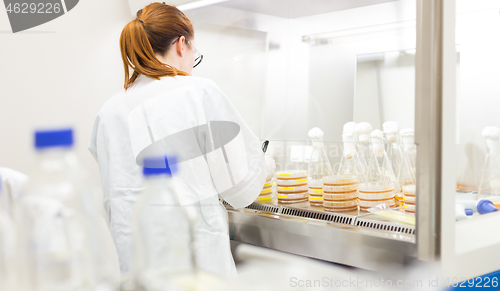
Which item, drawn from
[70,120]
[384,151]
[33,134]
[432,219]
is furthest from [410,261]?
[70,120]

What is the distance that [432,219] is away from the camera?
689 mm

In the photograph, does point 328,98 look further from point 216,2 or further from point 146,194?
point 146,194

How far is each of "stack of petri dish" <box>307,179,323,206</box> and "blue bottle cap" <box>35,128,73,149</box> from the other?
1.03 m

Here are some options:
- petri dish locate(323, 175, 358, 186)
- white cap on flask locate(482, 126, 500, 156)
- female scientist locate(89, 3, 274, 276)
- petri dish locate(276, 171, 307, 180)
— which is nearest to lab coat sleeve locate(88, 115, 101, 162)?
female scientist locate(89, 3, 274, 276)

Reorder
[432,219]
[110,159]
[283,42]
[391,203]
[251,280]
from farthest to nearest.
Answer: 1. [283,42]
2. [391,203]
3. [110,159]
4. [432,219]
5. [251,280]

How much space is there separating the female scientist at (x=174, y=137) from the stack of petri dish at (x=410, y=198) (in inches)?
15.8

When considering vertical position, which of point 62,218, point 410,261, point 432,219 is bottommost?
point 410,261

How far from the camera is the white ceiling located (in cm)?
167

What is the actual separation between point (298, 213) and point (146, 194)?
2.97ft

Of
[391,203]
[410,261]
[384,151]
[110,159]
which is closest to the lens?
[410,261]

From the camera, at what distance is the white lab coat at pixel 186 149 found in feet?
3.45

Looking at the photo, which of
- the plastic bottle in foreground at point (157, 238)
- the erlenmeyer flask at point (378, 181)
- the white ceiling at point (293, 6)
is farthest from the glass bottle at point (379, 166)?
the plastic bottle in foreground at point (157, 238)

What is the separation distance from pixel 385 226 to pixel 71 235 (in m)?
0.84

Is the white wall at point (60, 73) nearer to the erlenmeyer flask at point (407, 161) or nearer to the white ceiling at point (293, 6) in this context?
the white ceiling at point (293, 6)
